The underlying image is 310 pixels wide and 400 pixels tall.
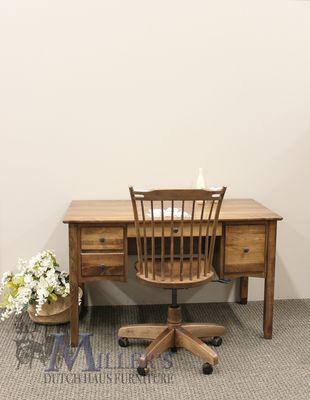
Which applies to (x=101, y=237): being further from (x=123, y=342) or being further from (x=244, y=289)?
(x=244, y=289)

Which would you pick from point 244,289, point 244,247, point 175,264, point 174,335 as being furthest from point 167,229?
point 244,289

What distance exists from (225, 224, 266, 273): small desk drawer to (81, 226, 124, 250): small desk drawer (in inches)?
23.3

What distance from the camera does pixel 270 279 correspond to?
2.61m

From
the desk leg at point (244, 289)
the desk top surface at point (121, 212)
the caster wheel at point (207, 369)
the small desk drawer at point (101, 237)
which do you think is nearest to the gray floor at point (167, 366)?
the caster wheel at point (207, 369)

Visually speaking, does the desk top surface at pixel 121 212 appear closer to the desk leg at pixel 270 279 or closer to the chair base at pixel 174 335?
the desk leg at pixel 270 279

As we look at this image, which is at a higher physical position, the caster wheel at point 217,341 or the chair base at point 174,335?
the chair base at point 174,335

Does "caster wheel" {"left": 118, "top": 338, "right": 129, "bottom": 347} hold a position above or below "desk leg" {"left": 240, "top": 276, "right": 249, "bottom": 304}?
below

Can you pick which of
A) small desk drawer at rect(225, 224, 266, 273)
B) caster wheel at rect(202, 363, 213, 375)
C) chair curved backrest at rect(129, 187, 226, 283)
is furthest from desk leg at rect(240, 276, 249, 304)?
caster wheel at rect(202, 363, 213, 375)

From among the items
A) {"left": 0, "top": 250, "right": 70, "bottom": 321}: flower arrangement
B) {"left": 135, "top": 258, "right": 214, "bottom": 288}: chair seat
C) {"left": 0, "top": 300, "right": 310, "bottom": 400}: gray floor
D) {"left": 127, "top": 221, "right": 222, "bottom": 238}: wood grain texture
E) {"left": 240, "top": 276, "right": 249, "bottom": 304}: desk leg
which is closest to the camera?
{"left": 0, "top": 300, "right": 310, "bottom": 400}: gray floor

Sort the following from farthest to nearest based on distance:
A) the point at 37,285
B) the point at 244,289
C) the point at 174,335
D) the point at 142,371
→ the point at 244,289 < the point at 37,285 < the point at 174,335 < the point at 142,371

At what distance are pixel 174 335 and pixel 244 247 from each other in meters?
0.61

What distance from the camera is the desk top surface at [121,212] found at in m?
2.50

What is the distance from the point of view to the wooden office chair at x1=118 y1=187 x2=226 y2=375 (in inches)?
87.4

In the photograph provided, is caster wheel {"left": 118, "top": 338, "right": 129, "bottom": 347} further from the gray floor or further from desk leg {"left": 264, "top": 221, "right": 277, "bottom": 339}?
desk leg {"left": 264, "top": 221, "right": 277, "bottom": 339}
